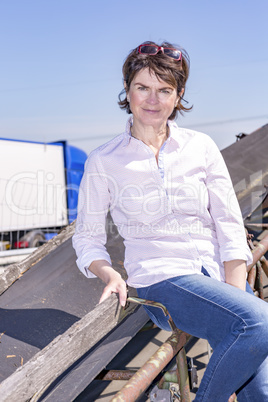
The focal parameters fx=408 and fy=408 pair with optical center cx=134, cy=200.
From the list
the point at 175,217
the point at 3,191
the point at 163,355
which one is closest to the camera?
the point at 163,355

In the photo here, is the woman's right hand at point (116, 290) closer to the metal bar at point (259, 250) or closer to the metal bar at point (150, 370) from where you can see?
the metal bar at point (150, 370)

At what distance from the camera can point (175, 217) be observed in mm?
1943

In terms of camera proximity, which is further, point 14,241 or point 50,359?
point 14,241

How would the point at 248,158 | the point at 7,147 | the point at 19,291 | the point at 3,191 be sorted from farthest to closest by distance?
the point at 7,147 → the point at 3,191 → the point at 248,158 → the point at 19,291

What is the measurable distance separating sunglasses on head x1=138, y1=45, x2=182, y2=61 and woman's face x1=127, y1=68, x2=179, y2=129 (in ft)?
0.31

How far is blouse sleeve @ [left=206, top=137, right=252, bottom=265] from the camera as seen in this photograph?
1.93m

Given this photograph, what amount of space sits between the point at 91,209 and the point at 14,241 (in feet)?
31.7

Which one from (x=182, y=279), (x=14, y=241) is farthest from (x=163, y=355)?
(x=14, y=241)

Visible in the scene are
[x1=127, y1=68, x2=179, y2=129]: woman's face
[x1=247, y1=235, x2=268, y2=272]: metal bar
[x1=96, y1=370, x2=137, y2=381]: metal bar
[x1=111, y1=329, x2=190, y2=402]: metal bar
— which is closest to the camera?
[x1=111, y1=329, x2=190, y2=402]: metal bar

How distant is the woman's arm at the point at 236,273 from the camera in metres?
1.91

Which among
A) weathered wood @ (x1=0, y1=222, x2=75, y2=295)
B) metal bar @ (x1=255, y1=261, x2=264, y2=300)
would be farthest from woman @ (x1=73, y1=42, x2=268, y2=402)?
metal bar @ (x1=255, y1=261, x2=264, y2=300)

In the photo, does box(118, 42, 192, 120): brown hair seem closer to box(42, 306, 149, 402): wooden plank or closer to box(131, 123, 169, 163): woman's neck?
box(131, 123, 169, 163): woman's neck

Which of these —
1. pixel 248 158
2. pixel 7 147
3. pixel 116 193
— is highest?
pixel 7 147

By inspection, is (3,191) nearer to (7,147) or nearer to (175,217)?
(7,147)
